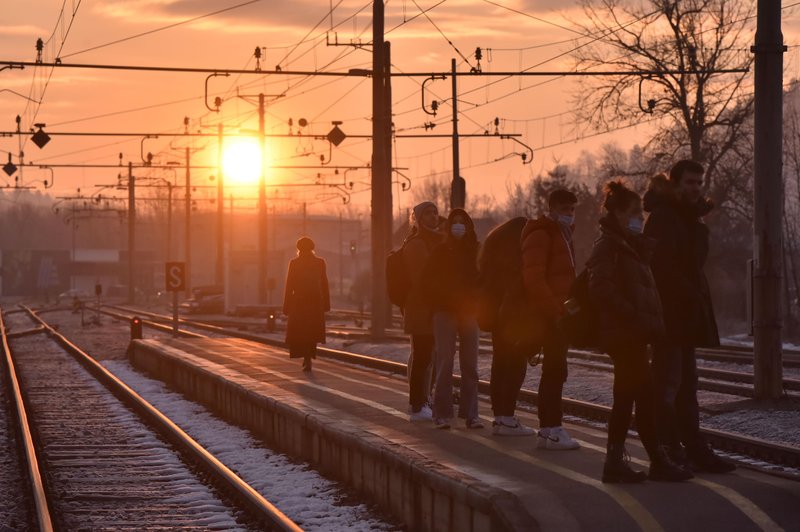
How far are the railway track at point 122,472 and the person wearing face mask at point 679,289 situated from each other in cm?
257

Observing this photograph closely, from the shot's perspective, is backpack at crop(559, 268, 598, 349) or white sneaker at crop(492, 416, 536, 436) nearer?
backpack at crop(559, 268, 598, 349)

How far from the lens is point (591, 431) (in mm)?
10969

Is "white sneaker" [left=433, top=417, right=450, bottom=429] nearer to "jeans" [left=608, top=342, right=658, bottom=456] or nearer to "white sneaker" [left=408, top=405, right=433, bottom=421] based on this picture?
"white sneaker" [left=408, top=405, right=433, bottom=421]

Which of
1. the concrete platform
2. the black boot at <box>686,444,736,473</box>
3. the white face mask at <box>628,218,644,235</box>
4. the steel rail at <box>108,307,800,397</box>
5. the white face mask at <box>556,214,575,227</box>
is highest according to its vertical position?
the white face mask at <box>556,214,575,227</box>

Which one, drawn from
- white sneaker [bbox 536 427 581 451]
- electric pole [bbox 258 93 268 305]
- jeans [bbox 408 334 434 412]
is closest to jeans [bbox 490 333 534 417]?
white sneaker [bbox 536 427 581 451]

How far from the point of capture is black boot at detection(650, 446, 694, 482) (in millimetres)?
8062

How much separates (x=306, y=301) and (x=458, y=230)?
783cm

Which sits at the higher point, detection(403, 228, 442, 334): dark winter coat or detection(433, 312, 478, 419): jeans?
detection(403, 228, 442, 334): dark winter coat

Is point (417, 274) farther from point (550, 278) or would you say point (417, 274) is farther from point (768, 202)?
point (768, 202)

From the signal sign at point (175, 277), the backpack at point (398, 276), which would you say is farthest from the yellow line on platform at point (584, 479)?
the signal sign at point (175, 277)

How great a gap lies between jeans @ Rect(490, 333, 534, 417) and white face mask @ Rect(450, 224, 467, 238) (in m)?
0.94

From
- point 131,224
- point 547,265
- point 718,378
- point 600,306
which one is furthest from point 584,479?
point 131,224

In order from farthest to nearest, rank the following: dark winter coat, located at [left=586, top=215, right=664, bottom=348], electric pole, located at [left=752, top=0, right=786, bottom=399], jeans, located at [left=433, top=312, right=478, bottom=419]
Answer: electric pole, located at [left=752, top=0, right=786, bottom=399] → jeans, located at [left=433, top=312, right=478, bottom=419] → dark winter coat, located at [left=586, top=215, right=664, bottom=348]

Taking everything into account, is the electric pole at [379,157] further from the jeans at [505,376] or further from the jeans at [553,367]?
the jeans at [553,367]
